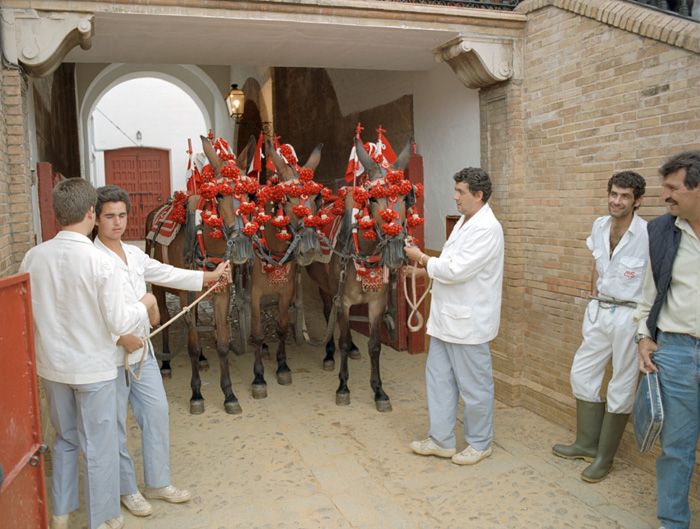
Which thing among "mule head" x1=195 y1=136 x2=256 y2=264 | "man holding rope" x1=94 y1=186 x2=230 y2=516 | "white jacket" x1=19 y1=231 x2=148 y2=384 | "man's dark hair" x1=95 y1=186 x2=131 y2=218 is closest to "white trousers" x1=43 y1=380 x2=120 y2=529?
"white jacket" x1=19 y1=231 x2=148 y2=384

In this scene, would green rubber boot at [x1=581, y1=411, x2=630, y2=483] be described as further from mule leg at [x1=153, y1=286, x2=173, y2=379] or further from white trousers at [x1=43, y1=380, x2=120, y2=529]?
mule leg at [x1=153, y1=286, x2=173, y2=379]

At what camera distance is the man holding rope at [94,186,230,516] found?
3406 mm

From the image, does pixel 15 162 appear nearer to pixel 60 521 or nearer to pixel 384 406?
pixel 60 521

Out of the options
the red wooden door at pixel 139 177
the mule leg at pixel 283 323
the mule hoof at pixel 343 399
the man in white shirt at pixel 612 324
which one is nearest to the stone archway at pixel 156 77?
the red wooden door at pixel 139 177

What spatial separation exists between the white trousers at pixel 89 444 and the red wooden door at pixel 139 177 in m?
18.0

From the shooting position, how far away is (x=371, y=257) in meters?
5.23

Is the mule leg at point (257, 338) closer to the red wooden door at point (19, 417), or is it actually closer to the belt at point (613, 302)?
the red wooden door at point (19, 417)

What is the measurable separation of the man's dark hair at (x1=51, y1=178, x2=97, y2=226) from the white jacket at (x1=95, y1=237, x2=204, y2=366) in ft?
0.95

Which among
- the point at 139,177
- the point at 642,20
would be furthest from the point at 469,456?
the point at 139,177

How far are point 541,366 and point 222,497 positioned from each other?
3.03 m

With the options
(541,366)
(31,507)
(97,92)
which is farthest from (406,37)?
(97,92)

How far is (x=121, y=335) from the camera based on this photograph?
10.5 ft

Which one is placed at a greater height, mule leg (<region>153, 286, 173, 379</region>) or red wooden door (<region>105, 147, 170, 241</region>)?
red wooden door (<region>105, 147, 170, 241</region>)

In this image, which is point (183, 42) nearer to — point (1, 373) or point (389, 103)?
point (389, 103)
